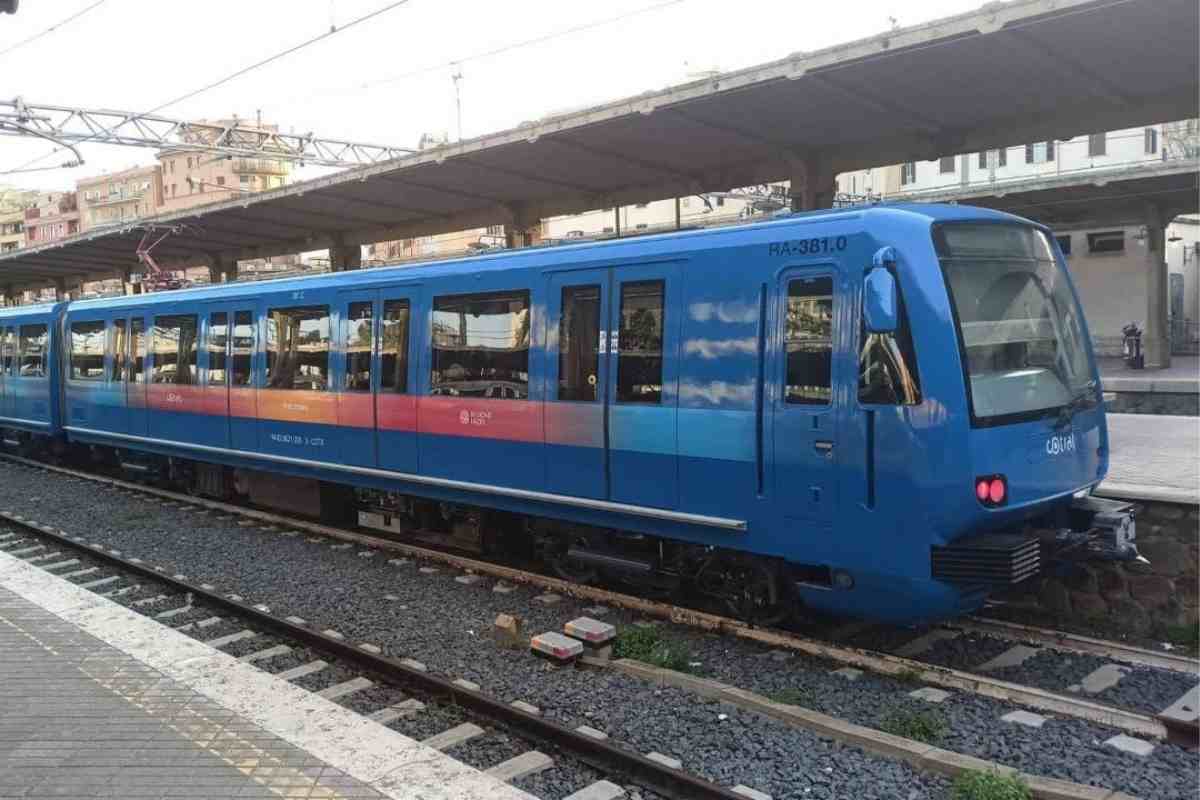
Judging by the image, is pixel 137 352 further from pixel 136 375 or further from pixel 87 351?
pixel 87 351

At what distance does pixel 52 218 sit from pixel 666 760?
118701mm

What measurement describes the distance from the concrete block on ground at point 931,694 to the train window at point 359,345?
21.4 ft

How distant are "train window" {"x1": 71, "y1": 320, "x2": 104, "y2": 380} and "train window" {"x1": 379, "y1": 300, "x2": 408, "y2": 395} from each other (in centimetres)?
819

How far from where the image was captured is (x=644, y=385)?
755 cm

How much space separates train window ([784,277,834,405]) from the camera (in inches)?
251

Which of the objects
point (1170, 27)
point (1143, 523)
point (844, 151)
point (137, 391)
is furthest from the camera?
point (137, 391)

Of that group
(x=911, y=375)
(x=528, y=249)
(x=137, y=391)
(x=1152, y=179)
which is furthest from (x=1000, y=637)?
(x=1152, y=179)

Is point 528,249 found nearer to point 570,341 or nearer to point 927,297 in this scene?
point 570,341

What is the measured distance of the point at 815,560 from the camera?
21.2 ft

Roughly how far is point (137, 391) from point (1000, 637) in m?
12.8

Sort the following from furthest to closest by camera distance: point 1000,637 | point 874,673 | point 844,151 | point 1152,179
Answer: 1. point 1152,179
2. point 844,151
3. point 1000,637
4. point 874,673

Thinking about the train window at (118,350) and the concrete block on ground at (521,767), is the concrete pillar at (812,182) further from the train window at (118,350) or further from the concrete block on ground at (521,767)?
the train window at (118,350)

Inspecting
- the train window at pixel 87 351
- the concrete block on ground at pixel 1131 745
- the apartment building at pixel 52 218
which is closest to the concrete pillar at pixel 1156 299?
the concrete block on ground at pixel 1131 745

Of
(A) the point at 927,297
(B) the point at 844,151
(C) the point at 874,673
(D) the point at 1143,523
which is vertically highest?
(B) the point at 844,151
